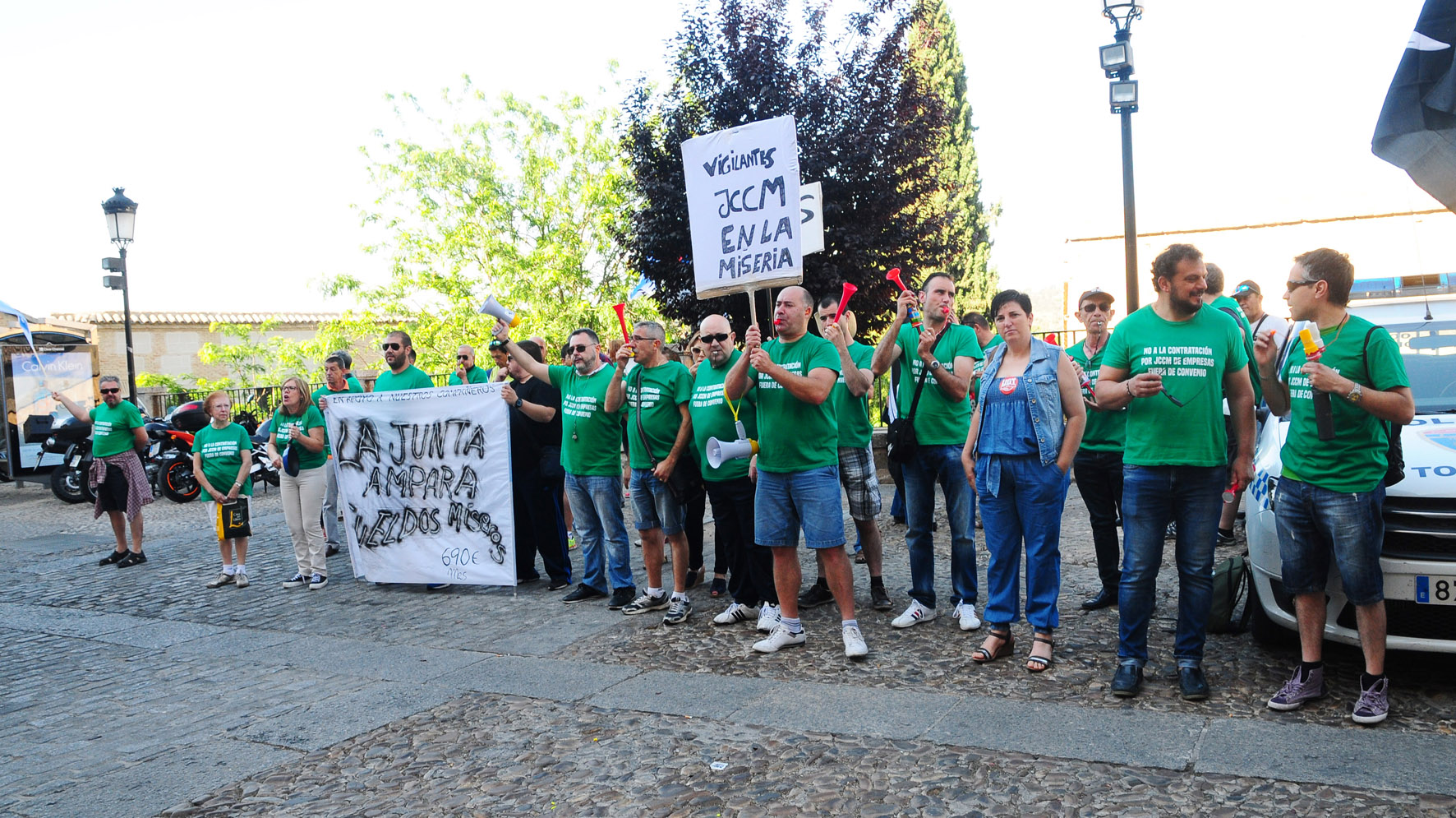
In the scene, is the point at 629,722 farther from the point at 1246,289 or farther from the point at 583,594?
the point at 1246,289

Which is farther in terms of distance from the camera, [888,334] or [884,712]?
[888,334]

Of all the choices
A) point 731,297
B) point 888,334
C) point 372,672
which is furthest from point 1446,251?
point 372,672

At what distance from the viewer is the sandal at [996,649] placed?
5270 millimetres

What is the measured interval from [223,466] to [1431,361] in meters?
8.53

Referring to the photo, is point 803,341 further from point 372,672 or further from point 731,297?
point 731,297

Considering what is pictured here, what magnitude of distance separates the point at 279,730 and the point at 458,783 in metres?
1.34

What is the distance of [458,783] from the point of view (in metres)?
4.17

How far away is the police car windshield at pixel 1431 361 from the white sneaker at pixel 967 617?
245 centimetres

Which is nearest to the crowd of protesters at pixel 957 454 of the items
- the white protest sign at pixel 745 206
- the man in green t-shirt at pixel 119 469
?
the white protest sign at pixel 745 206

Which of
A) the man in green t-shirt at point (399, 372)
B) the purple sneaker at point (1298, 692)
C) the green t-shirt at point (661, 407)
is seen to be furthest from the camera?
the man in green t-shirt at point (399, 372)

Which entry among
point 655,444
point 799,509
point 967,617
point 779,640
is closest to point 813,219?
point 655,444

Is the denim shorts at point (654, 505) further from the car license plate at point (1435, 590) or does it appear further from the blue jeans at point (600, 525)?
the car license plate at point (1435, 590)

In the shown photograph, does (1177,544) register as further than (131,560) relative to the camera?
No

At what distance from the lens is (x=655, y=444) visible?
6859 millimetres
